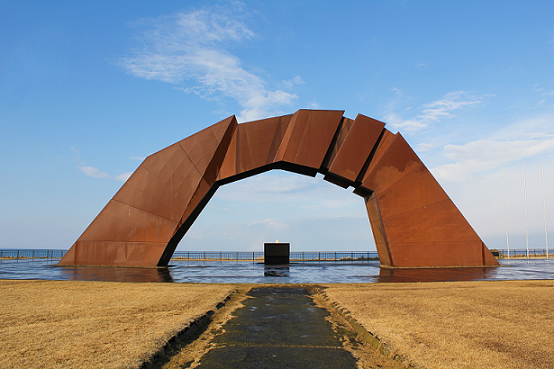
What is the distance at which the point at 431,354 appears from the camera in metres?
4.38

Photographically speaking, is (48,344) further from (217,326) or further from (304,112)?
(304,112)

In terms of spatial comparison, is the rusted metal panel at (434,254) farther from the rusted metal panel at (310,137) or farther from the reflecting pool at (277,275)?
the rusted metal panel at (310,137)

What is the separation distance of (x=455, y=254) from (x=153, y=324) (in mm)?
17871

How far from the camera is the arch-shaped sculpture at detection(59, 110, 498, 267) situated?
20062 mm

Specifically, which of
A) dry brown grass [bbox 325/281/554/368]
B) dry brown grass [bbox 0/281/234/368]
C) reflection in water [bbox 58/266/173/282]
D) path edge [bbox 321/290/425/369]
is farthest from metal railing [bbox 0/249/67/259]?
dry brown grass [bbox 325/281/554/368]

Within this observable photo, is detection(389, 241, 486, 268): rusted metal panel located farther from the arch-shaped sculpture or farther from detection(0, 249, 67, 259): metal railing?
detection(0, 249, 67, 259): metal railing

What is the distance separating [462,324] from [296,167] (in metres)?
16.0

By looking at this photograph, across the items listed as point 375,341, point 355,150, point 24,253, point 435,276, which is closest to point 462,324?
point 375,341

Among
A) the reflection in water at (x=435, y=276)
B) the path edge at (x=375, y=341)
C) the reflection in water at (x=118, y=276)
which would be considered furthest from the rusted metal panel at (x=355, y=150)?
the path edge at (x=375, y=341)

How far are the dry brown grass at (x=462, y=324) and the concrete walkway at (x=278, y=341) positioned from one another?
2.18 feet

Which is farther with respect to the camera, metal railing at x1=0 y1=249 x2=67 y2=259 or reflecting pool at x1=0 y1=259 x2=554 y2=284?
metal railing at x1=0 y1=249 x2=67 y2=259

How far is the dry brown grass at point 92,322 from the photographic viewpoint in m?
4.24

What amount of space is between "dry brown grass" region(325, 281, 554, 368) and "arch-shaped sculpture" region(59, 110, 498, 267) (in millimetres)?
10379

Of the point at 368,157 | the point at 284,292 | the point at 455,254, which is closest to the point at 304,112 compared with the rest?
the point at 368,157
